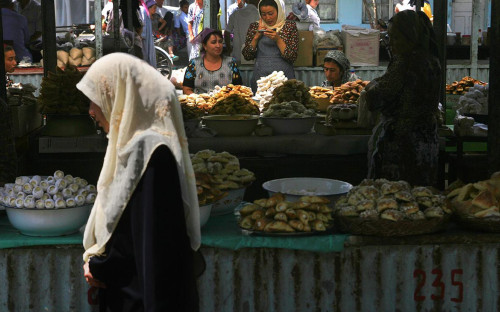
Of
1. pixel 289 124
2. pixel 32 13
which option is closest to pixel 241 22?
pixel 32 13

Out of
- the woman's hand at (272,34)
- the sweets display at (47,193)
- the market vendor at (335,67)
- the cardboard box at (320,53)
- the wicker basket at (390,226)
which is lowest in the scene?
the wicker basket at (390,226)

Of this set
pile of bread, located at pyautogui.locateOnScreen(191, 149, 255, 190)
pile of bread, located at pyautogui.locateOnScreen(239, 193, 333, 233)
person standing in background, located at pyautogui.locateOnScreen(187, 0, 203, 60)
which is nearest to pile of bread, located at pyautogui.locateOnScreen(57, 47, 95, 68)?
person standing in background, located at pyautogui.locateOnScreen(187, 0, 203, 60)

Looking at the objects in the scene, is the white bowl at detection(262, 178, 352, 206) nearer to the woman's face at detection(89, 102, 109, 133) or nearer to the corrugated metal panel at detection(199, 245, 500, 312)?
the corrugated metal panel at detection(199, 245, 500, 312)

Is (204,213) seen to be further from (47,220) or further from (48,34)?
(48,34)

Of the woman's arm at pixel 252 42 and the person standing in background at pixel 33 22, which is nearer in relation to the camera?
the woman's arm at pixel 252 42

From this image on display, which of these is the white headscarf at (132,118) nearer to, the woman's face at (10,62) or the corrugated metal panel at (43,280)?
the corrugated metal panel at (43,280)

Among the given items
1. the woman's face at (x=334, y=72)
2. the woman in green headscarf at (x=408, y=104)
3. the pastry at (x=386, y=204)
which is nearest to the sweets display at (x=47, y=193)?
the pastry at (x=386, y=204)

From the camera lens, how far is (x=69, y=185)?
2797mm

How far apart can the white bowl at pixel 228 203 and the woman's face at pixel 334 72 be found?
3.59 meters

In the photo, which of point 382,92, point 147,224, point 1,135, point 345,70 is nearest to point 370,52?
point 345,70

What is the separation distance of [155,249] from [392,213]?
4.12 feet

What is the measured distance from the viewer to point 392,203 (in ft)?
9.02

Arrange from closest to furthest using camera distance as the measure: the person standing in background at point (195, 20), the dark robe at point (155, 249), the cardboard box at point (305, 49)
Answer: the dark robe at point (155, 249) → the cardboard box at point (305, 49) → the person standing in background at point (195, 20)

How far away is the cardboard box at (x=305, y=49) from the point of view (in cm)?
917
